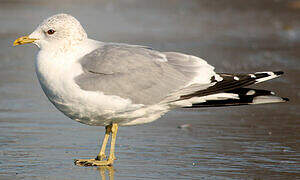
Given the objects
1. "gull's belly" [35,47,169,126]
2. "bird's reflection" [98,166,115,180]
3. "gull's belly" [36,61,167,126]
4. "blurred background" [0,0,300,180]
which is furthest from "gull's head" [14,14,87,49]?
"bird's reflection" [98,166,115,180]

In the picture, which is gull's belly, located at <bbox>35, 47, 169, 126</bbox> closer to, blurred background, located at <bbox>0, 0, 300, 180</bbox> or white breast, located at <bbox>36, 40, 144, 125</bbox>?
white breast, located at <bbox>36, 40, 144, 125</bbox>

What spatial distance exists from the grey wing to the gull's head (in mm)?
205

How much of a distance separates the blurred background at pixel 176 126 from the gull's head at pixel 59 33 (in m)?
0.95

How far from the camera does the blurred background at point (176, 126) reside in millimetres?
4820

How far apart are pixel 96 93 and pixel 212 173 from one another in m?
1.13

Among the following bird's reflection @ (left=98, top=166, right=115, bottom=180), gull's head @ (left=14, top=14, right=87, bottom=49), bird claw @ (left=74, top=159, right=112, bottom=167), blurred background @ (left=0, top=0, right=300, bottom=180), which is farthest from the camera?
gull's head @ (left=14, top=14, right=87, bottom=49)

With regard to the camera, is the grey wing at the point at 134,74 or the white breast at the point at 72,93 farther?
the grey wing at the point at 134,74

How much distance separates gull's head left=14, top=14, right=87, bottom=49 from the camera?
200 inches

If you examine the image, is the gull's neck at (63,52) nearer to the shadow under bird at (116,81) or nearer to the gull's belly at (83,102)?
the shadow under bird at (116,81)

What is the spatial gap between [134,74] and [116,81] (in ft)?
0.58

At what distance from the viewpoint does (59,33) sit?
510 centimetres

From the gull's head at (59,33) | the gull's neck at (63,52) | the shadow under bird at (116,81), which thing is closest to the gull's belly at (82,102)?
the shadow under bird at (116,81)

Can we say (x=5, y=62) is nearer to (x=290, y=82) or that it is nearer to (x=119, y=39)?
(x=119, y=39)

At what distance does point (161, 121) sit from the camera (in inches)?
259
